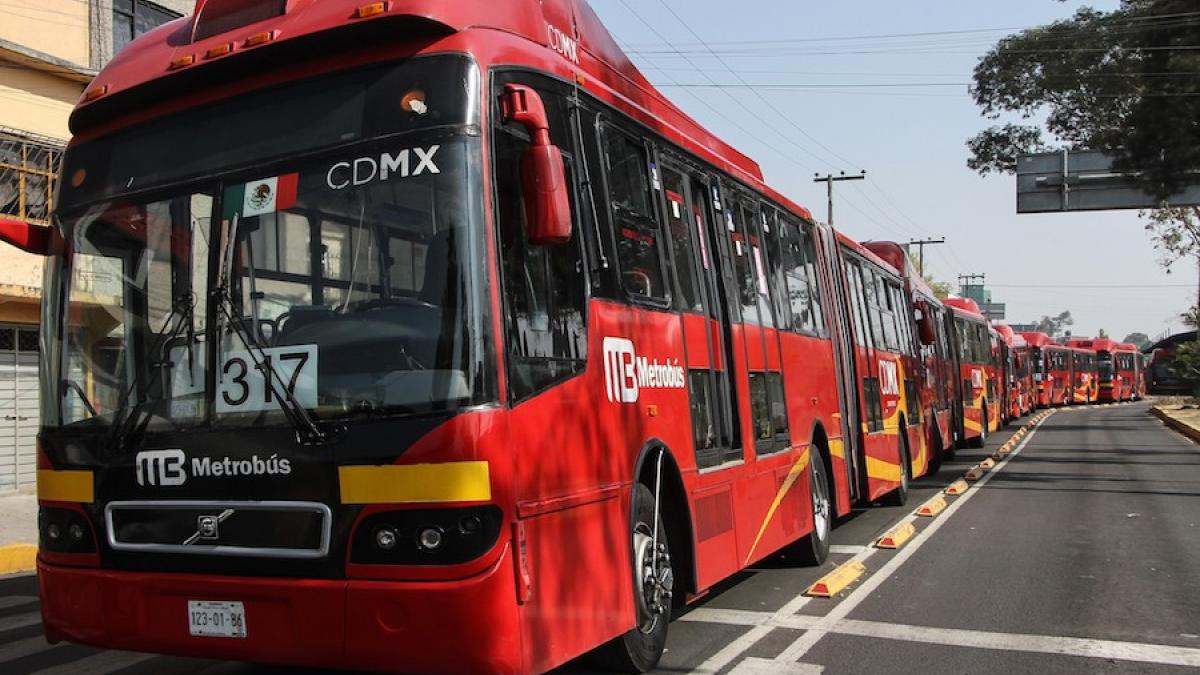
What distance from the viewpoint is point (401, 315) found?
4.33m

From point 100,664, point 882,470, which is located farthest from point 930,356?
point 100,664

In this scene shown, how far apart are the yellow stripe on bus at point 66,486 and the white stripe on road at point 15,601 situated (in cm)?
412

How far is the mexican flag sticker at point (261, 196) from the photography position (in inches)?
180

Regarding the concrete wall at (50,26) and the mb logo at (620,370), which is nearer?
the mb logo at (620,370)

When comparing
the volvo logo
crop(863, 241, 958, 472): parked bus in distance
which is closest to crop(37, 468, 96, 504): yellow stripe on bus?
the volvo logo

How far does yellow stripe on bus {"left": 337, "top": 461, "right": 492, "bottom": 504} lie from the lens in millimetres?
4094

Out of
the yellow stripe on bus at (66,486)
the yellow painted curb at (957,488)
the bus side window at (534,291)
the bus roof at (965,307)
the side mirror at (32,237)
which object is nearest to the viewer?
the bus side window at (534,291)

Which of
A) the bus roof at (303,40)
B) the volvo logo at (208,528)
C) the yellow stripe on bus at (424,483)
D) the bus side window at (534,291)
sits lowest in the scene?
the volvo logo at (208,528)

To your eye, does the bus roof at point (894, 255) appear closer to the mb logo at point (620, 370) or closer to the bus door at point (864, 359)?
the bus door at point (864, 359)

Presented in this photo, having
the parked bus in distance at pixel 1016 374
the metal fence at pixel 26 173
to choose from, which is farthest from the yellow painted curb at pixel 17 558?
the parked bus in distance at pixel 1016 374

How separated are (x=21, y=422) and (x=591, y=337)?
13718 mm

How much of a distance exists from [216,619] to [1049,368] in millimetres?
49277

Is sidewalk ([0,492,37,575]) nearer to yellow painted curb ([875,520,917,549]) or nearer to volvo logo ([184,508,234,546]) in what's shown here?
volvo logo ([184,508,234,546])

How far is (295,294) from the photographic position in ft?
14.9
